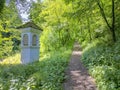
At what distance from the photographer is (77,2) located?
42.4 ft

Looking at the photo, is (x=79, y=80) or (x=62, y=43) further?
(x=62, y=43)

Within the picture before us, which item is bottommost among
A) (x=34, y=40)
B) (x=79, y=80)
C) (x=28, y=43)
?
(x=79, y=80)

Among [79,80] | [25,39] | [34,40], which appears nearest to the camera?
[79,80]

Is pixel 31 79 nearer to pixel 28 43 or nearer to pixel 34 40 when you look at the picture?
pixel 28 43

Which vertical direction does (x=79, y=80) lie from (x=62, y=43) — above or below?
below

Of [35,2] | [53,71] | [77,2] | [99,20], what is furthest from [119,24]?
[53,71]

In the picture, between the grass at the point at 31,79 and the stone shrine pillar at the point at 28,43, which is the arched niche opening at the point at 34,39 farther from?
the grass at the point at 31,79

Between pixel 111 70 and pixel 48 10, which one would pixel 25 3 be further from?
pixel 111 70

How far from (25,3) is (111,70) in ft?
28.2

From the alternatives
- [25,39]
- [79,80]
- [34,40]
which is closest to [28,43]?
[25,39]

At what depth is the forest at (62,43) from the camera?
654 cm

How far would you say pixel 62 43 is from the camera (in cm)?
1922

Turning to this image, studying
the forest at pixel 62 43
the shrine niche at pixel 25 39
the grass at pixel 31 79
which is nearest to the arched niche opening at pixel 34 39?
the shrine niche at pixel 25 39

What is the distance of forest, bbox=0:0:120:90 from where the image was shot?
6.54 metres
